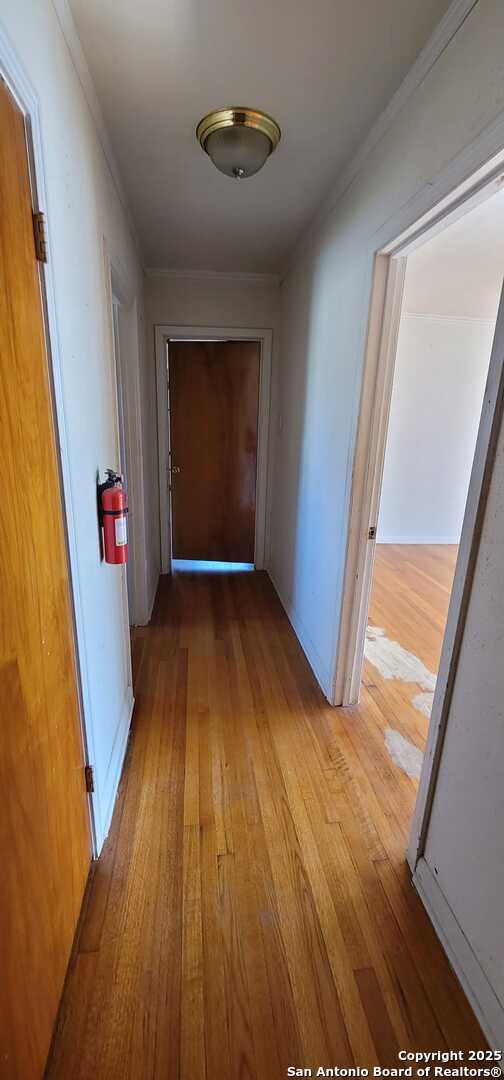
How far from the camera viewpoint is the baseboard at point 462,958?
99 centimetres

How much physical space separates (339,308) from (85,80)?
1177 mm

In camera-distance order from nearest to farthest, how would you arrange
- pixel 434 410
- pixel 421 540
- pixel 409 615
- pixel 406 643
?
pixel 406 643 → pixel 409 615 → pixel 434 410 → pixel 421 540

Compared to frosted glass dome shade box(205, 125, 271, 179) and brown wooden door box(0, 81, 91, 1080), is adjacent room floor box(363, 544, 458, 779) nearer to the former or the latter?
brown wooden door box(0, 81, 91, 1080)

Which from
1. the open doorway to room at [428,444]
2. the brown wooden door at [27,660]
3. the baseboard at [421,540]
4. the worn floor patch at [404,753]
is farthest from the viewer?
the baseboard at [421,540]

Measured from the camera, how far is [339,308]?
6.53ft

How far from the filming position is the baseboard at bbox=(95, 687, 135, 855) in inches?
56.0

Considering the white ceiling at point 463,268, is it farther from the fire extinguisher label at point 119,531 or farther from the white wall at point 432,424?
the fire extinguisher label at point 119,531

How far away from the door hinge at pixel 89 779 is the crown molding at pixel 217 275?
3.19 meters

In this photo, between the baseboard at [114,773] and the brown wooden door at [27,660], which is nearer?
the brown wooden door at [27,660]

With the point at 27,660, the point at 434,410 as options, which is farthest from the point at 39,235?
the point at 434,410

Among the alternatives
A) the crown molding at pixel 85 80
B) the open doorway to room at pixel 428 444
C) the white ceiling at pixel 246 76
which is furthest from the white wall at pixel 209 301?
the crown molding at pixel 85 80

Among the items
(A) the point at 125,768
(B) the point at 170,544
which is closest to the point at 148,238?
(B) the point at 170,544

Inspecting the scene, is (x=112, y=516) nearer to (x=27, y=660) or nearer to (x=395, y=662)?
(x=27, y=660)

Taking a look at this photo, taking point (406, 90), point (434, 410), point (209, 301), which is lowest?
point (434, 410)
